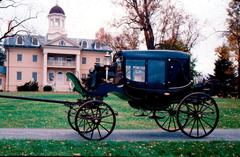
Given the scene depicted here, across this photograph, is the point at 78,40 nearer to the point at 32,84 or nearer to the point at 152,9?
the point at 32,84

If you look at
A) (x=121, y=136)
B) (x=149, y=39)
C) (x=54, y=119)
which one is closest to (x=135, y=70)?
(x=121, y=136)

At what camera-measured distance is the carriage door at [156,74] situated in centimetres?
1027

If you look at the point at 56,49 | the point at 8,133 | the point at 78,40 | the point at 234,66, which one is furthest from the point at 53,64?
the point at 8,133

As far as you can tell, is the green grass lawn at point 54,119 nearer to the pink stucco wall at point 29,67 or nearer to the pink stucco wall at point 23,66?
the pink stucco wall at point 29,67

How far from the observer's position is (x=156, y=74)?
1032 cm

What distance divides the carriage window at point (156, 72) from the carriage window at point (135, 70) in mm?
188

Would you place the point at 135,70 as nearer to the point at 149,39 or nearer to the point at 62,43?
the point at 149,39

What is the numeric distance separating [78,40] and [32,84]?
15816 mm

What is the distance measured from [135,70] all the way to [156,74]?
586mm

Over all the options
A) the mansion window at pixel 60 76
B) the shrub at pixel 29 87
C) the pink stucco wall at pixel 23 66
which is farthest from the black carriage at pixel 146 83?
the pink stucco wall at pixel 23 66

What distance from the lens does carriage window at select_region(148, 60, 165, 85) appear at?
10.3m

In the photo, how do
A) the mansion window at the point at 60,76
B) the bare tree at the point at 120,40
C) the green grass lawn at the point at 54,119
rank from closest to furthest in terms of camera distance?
the green grass lawn at the point at 54,119 → the bare tree at the point at 120,40 → the mansion window at the point at 60,76

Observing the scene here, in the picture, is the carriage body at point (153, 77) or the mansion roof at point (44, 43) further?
the mansion roof at point (44, 43)

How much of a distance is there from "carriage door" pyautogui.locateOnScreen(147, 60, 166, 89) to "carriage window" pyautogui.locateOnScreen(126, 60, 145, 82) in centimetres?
19
